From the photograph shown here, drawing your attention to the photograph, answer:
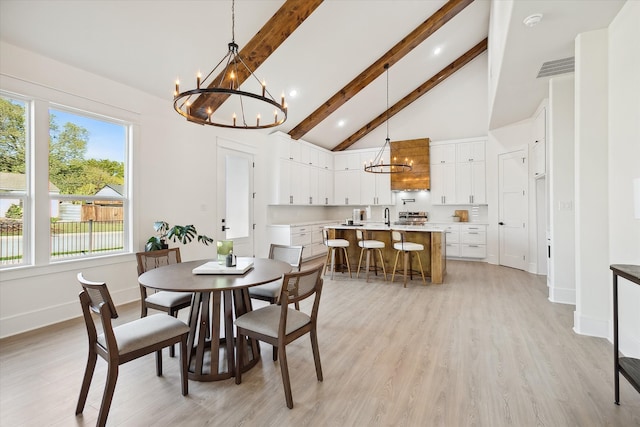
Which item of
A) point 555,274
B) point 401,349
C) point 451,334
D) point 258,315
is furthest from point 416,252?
point 258,315

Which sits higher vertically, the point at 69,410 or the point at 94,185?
the point at 94,185

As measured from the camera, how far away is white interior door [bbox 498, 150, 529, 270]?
6043 millimetres

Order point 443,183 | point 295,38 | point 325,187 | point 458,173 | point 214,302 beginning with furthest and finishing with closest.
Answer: point 325,187 → point 443,183 → point 458,173 → point 295,38 → point 214,302

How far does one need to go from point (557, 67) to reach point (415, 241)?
120 inches

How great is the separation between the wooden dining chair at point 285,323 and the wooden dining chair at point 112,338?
0.40 m

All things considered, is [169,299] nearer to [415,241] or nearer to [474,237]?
[415,241]

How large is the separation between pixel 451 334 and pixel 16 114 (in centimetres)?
492

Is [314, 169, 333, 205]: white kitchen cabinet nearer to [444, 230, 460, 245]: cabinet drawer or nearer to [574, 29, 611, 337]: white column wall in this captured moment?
[444, 230, 460, 245]: cabinet drawer

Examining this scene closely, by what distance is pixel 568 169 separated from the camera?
3.84 m

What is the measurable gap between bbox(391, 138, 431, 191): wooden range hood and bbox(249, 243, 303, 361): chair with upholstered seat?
17.8ft

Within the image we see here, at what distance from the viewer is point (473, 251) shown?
695 cm

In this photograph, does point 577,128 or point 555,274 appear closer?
point 577,128

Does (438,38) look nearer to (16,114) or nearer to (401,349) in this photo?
(401,349)

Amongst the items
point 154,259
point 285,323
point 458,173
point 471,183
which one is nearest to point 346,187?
point 458,173
